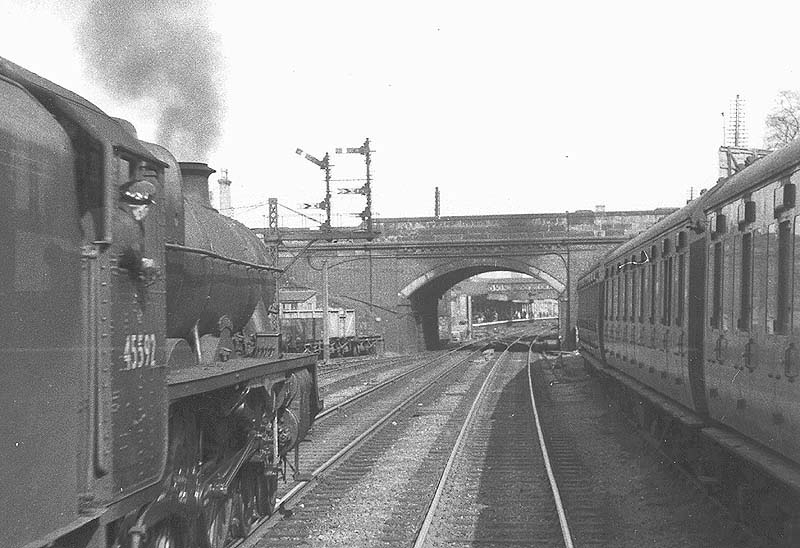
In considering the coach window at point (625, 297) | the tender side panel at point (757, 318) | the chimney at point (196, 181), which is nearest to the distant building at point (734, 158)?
the tender side panel at point (757, 318)

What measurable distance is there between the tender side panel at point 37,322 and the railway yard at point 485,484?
4.30 meters

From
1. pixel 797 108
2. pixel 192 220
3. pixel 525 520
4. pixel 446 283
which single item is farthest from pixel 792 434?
pixel 446 283

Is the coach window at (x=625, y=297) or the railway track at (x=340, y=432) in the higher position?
the coach window at (x=625, y=297)

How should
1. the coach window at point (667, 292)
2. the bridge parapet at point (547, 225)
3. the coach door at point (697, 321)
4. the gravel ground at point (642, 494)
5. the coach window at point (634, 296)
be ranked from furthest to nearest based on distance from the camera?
the bridge parapet at point (547, 225)
the coach window at point (634, 296)
the coach window at point (667, 292)
the coach door at point (697, 321)
the gravel ground at point (642, 494)

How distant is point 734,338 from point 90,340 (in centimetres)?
514

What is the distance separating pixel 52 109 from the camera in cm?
387

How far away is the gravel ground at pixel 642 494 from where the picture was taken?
26.0 ft

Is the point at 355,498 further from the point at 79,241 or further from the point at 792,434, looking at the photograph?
the point at 79,241

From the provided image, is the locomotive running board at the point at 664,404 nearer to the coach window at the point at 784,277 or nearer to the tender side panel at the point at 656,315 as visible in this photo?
the tender side panel at the point at 656,315

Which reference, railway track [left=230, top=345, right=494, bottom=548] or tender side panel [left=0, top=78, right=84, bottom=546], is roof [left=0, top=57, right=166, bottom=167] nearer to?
tender side panel [left=0, top=78, right=84, bottom=546]

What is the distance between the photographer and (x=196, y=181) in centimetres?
827

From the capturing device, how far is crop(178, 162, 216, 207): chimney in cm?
812

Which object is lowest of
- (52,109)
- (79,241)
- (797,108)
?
(79,241)

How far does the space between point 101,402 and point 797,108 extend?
42754 mm
